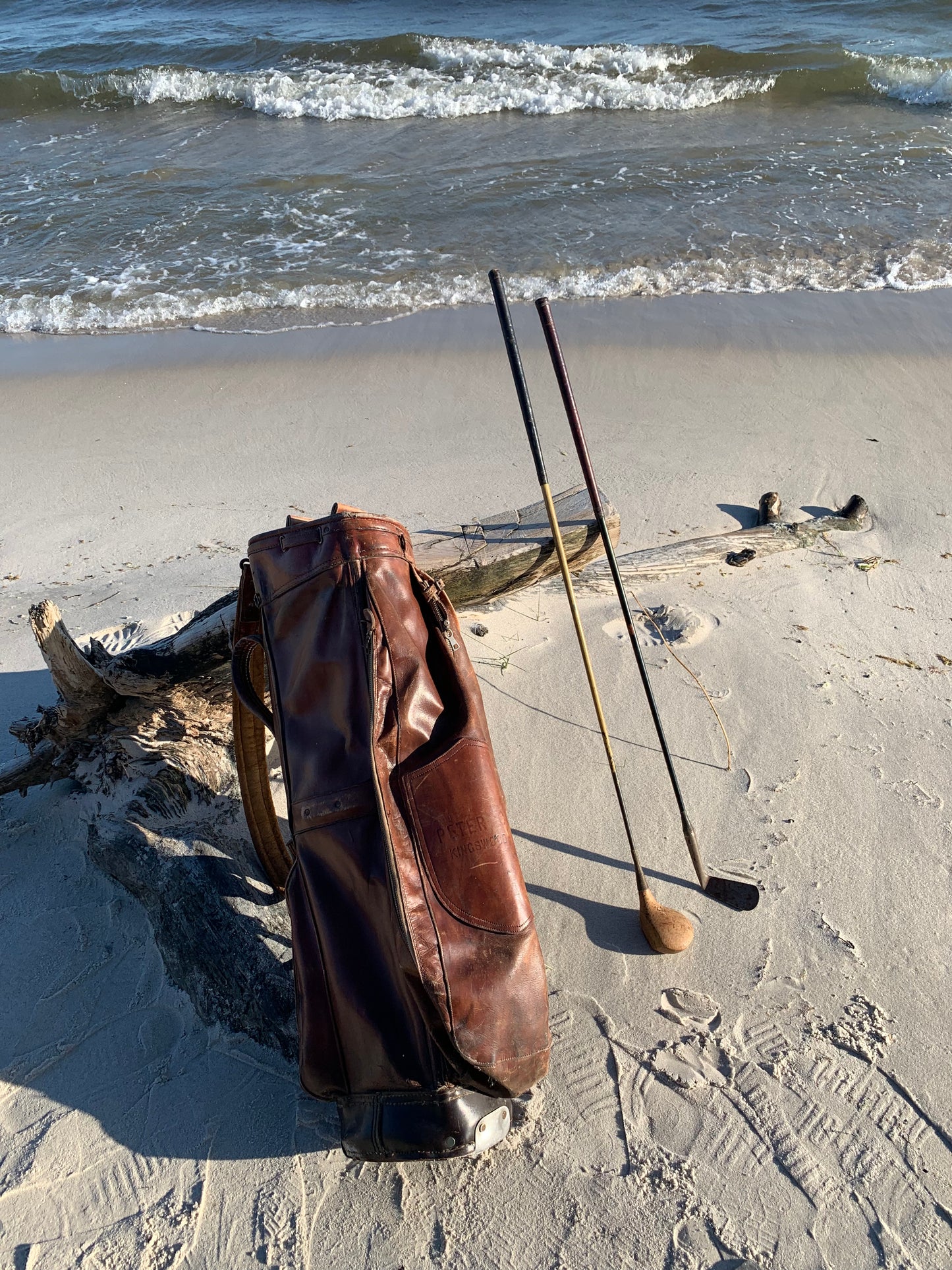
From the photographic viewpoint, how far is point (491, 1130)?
1813mm

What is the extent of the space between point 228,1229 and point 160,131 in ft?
39.0

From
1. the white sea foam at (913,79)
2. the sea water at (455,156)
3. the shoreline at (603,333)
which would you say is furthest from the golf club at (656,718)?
the white sea foam at (913,79)

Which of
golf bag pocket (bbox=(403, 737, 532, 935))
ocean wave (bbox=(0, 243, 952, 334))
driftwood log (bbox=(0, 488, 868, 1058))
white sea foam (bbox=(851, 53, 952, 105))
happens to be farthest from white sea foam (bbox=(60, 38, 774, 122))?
→ golf bag pocket (bbox=(403, 737, 532, 935))

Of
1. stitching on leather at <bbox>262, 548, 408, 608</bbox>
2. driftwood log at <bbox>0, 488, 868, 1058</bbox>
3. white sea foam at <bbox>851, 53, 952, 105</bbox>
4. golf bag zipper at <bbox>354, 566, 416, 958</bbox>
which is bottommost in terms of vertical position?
driftwood log at <bbox>0, 488, 868, 1058</bbox>

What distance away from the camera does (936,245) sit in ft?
22.5

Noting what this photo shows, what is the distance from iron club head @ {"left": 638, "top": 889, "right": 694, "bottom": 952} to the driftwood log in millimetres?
877

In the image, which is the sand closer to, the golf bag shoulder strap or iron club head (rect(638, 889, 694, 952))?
iron club head (rect(638, 889, 694, 952))

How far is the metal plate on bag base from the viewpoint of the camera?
177 cm

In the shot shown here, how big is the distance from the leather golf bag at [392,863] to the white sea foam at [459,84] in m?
10.6

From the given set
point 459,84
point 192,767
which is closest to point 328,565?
point 192,767

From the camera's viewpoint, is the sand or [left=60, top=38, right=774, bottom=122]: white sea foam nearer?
the sand

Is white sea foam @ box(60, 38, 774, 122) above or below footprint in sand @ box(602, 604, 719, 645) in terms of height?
above

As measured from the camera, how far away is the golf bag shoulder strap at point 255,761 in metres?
2.21

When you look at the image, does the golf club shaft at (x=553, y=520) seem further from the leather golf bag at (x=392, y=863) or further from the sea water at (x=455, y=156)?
the sea water at (x=455, y=156)
